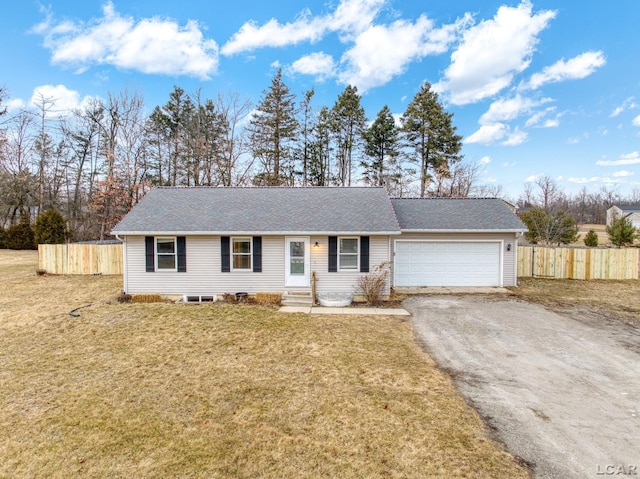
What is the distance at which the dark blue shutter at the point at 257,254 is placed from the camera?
11398 mm

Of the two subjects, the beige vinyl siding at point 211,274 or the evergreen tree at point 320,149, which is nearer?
the beige vinyl siding at point 211,274

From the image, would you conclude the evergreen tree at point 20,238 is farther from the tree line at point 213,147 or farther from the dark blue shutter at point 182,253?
the dark blue shutter at point 182,253

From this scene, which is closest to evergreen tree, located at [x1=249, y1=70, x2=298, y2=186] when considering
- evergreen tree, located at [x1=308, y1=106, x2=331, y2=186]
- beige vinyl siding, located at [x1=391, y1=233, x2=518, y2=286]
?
evergreen tree, located at [x1=308, y1=106, x2=331, y2=186]

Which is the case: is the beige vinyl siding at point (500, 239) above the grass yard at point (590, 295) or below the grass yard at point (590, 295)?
above

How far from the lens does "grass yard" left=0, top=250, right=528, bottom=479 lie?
3.39 m

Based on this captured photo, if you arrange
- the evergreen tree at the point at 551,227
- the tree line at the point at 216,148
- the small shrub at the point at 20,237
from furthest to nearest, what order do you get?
the tree line at the point at 216,148 → the small shrub at the point at 20,237 → the evergreen tree at the point at 551,227

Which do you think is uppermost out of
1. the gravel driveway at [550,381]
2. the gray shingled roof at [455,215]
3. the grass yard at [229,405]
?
the gray shingled roof at [455,215]

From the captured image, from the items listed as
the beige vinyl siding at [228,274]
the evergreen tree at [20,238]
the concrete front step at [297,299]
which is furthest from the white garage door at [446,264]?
the evergreen tree at [20,238]

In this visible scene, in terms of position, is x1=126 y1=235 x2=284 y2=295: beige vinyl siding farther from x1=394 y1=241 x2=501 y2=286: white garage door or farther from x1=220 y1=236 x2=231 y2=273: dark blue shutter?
x1=394 y1=241 x2=501 y2=286: white garage door

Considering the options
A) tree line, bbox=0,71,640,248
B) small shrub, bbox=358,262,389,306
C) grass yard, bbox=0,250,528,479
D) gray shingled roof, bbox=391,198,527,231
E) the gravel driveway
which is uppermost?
tree line, bbox=0,71,640,248

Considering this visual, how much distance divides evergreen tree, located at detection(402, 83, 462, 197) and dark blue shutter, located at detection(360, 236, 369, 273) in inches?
717

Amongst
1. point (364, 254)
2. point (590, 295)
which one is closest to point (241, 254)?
point (364, 254)

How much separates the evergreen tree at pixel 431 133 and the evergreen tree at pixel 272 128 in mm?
9682

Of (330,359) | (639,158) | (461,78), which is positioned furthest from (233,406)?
(639,158)
